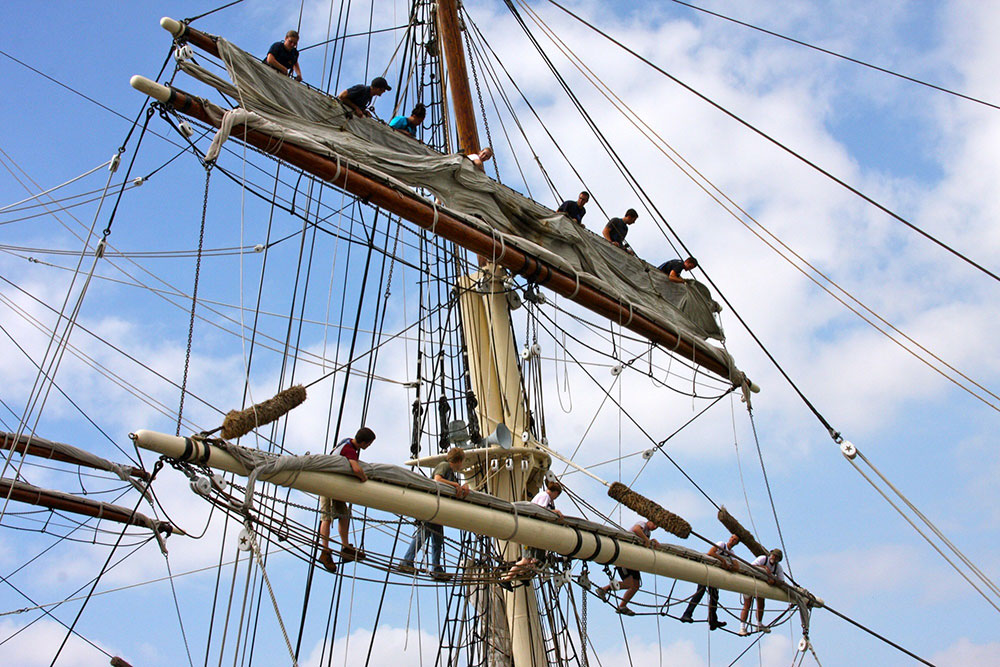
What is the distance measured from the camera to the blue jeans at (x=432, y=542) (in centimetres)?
954

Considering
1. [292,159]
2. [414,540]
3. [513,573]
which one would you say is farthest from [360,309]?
[513,573]

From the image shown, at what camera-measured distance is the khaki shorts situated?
332 inches

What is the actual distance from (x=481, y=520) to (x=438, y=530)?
1147 millimetres

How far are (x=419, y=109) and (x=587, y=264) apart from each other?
9.04ft

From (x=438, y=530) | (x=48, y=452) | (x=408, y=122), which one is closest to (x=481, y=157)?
(x=408, y=122)

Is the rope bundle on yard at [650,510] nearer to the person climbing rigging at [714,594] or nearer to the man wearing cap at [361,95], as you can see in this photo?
the person climbing rigging at [714,594]

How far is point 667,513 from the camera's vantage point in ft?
34.4

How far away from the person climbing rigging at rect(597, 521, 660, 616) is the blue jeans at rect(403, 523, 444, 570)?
1771mm

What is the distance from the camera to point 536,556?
10117mm

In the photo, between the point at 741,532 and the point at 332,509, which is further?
the point at 741,532

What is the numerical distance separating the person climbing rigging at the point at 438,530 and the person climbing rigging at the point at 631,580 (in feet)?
5.92

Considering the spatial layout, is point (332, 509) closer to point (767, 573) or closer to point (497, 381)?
point (497, 381)

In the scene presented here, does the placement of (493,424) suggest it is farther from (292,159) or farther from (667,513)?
(292,159)

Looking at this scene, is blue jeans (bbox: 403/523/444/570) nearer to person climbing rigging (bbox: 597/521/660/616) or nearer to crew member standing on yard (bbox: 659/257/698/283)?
person climbing rigging (bbox: 597/521/660/616)
